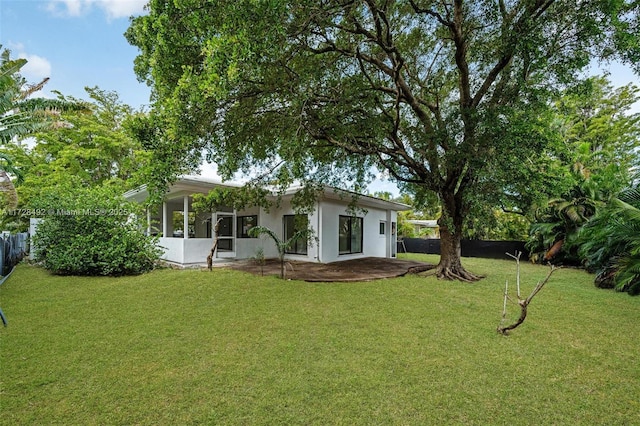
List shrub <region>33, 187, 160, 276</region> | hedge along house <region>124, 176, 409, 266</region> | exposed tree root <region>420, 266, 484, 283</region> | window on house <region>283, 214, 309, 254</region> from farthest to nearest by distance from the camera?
window on house <region>283, 214, 309, 254</region>, hedge along house <region>124, 176, 409, 266</region>, exposed tree root <region>420, 266, 484, 283</region>, shrub <region>33, 187, 160, 276</region>

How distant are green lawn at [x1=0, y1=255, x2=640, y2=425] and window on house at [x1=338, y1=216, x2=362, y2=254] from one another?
6.48 metres

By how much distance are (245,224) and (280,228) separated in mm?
1561

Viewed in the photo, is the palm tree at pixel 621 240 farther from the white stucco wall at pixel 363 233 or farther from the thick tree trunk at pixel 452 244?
the white stucco wall at pixel 363 233

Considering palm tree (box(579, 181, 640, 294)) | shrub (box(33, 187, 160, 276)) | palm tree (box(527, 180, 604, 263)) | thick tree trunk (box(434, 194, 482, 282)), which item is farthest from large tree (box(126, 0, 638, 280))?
palm tree (box(527, 180, 604, 263))

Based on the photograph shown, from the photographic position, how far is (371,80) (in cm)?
797

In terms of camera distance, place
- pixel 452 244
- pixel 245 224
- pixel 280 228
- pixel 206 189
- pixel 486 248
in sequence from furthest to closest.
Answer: pixel 486 248, pixel 245 224, pixel 280 228, pixel 206 189, pixel 452 244

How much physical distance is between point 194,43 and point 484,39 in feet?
21.3

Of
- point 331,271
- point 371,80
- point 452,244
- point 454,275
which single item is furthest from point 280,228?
point 371,80

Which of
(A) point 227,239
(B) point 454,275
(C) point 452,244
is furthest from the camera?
(A) point 227,239

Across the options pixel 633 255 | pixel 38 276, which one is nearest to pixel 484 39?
pixel 633 255

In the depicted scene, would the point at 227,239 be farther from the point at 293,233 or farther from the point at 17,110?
the point at 17,110

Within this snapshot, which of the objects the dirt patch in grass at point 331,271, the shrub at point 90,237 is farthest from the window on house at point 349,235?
the shrub at point 90,237

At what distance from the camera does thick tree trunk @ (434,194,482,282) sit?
9.31 m

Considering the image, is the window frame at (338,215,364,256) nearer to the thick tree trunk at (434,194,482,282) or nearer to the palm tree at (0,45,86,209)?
the thick tree trunk at (434,194,482,282)
